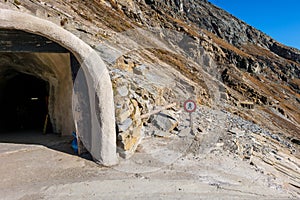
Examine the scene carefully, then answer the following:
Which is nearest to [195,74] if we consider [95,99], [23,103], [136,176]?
[23,103]

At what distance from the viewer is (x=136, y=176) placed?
17.6 ft

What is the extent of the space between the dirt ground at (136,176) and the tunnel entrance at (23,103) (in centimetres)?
447

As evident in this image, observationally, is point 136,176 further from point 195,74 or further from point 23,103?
point 195,74

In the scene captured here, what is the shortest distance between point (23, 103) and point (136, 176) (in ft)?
29.8

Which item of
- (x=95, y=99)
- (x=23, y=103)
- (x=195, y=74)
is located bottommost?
(x=23, y=103)

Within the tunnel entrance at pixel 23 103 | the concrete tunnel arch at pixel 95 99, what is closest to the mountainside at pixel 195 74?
the concrete tunnel arch at pixel 95 99

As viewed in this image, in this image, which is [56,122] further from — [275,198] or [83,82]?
[275,198]

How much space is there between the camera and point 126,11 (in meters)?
31.5

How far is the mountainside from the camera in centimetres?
812

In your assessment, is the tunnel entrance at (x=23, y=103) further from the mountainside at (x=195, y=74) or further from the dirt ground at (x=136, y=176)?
the dirt ground at (x=136, y=176)

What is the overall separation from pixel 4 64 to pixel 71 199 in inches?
261

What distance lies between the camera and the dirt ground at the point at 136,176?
4.68 meters

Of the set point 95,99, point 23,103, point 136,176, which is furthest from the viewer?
point 23,103

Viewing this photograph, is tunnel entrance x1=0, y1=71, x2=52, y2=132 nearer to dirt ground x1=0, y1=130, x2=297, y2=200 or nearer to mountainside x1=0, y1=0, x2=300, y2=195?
mountainside x1=0, y1=0, x2=300, y2=195
